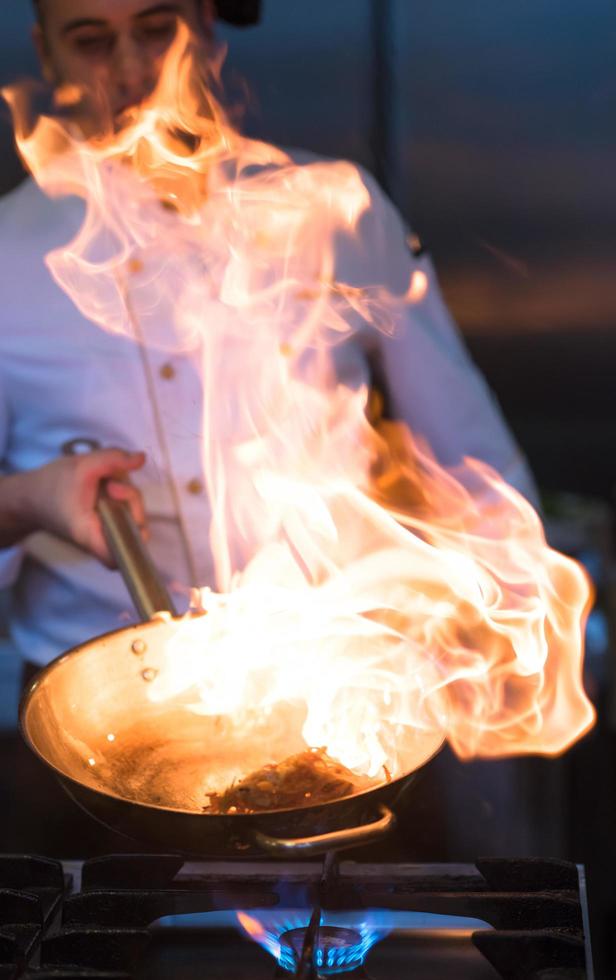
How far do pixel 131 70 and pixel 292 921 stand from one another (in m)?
1.28

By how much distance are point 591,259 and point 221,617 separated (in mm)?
1789

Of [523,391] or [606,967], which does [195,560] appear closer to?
[606,967]

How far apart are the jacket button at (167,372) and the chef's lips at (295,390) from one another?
0.04 meters

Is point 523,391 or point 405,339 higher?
point 405,339

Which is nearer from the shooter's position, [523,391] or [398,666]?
[398,666]

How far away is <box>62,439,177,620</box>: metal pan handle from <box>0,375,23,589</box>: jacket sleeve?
1.47 ft

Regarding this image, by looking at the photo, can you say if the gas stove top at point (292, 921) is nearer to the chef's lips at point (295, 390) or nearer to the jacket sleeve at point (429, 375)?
the chef's lips at point (295, 390)

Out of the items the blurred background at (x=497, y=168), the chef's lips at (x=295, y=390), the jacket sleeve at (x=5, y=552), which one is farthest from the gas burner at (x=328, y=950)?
the jacket sleeve at (x=5, y=552)

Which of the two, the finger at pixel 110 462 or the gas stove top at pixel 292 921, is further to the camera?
the finger at pixel 110 462

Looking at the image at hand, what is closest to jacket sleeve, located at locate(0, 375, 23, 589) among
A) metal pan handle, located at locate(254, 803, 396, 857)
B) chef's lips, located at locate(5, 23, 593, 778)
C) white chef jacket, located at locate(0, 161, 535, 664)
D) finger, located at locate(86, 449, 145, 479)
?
white chef jacket, located at locate(0, 161, 535, 664)

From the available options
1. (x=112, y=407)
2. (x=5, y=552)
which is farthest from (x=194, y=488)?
(x=5, y=552)

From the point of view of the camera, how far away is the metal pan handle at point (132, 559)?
137 centimetres

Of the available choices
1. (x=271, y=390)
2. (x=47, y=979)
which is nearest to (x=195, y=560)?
(x=271, y=390)

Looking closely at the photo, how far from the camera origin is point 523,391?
3182mm
